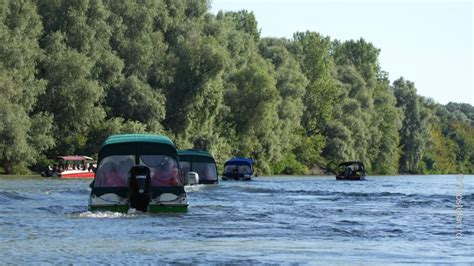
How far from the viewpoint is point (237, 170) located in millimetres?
84750

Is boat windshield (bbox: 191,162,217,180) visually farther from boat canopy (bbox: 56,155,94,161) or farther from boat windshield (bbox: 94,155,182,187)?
boat windshield (bbox: 94,155,182,187)

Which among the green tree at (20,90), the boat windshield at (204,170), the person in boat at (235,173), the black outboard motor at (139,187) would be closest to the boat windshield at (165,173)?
the black outboard motor at (139,187)

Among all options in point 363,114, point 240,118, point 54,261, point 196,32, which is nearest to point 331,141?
point 363,114

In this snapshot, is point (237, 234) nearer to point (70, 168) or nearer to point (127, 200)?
point (127, 200)

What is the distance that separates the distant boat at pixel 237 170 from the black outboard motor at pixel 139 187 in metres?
50.7

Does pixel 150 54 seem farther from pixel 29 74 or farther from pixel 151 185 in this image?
pixel 151 185

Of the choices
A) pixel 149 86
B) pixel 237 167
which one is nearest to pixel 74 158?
pixel 149 86

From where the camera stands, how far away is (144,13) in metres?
103

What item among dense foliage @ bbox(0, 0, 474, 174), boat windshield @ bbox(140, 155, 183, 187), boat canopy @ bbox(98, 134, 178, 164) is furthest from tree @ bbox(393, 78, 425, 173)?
boat canopy @ bbox(98, 134, 178, 164)

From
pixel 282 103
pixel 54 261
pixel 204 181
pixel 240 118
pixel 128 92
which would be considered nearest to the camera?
pixel 54 261

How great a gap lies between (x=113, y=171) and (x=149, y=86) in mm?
65095

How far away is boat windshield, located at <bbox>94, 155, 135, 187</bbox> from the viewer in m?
34.4

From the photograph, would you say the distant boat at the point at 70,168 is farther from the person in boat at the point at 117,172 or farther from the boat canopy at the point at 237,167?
the person in boat at the point at 117,172

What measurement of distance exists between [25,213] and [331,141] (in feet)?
355
